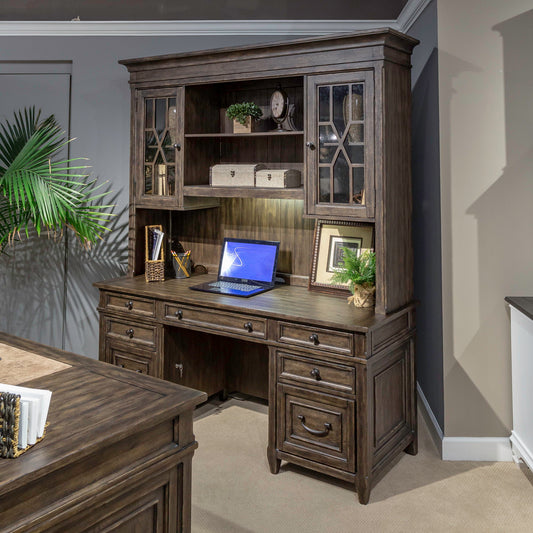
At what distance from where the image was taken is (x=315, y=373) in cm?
247

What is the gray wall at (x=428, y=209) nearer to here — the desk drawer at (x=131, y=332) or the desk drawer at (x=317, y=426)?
the desk drawer at (x=317, y=426)

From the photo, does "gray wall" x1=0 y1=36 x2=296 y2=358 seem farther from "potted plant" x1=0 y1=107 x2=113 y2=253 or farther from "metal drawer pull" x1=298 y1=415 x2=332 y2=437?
"metal drawer pull" x1=298 y1=415 x2=332 y2=437

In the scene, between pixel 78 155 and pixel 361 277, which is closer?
pixel 361 277

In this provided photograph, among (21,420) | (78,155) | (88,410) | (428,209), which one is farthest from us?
(78,155)

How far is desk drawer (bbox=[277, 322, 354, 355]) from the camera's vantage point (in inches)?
93.9

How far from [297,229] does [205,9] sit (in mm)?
1496

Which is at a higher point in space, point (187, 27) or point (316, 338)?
point (187, 27)

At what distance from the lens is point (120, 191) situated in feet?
12.4

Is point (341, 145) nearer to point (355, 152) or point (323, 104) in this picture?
point (355, 152)

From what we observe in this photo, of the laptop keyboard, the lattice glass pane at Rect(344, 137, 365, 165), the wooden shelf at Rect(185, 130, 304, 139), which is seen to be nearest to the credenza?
the laptop keyboard

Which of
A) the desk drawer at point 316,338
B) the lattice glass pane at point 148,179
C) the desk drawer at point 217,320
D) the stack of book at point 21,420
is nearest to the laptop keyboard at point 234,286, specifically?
the desk drawer at point 217,320

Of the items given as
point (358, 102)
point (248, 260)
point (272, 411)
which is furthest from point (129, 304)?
point (358, 102)

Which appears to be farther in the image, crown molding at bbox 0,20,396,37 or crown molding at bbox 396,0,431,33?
crown molding at bbox 0,20,396,37

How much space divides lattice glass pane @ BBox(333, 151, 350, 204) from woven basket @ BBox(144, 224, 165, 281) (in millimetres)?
1216
